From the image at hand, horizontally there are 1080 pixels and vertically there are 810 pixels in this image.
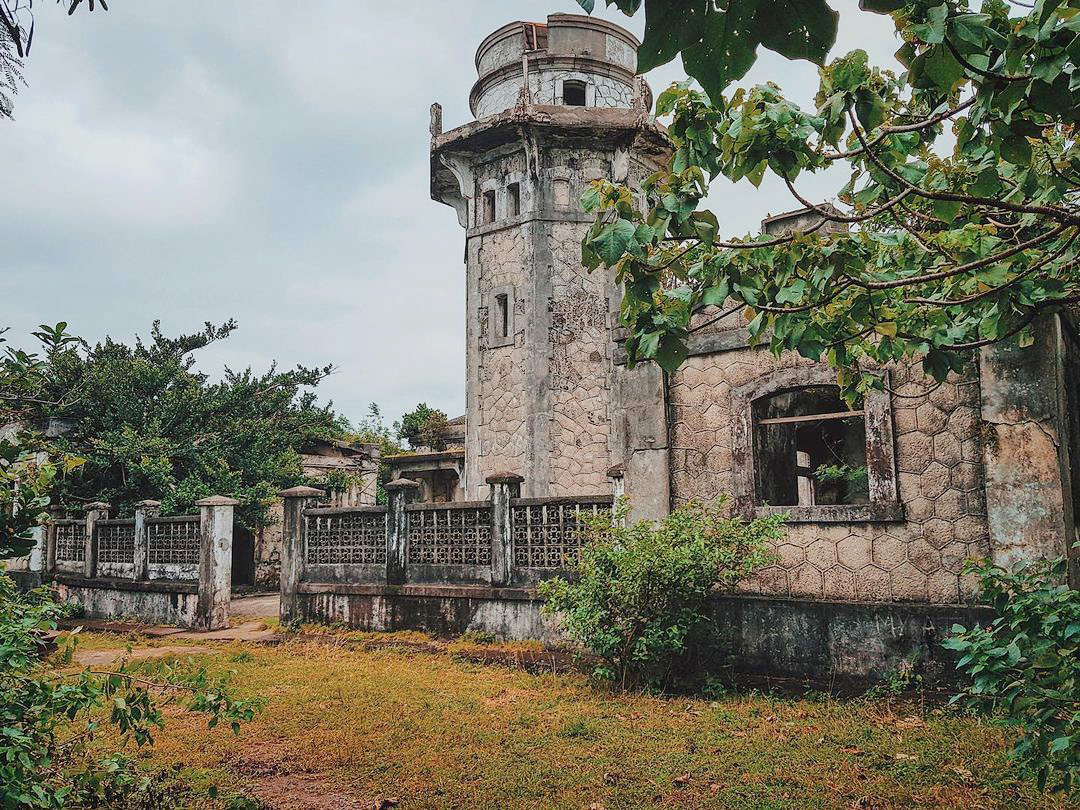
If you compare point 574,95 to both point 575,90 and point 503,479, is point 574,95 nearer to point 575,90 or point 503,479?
point 575,90

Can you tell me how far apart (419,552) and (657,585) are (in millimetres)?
4854

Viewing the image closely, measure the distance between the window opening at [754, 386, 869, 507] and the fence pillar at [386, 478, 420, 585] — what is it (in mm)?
4930

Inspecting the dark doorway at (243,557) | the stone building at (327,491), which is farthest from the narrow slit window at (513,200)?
the dark doorway at (243,557)

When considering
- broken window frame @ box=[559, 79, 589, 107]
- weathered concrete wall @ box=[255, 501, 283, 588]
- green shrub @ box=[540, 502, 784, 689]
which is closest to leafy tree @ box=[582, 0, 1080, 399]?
green shrub @ box=[540, 502, 784, 689]

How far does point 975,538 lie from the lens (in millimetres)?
6312

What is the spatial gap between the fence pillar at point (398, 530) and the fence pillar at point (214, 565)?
3.12m

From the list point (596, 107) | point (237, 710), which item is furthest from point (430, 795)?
point (596, 107)

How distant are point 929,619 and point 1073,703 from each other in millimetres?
3291

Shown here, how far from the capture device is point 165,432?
674 inches

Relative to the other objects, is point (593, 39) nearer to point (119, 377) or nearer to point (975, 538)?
point (119, 377)

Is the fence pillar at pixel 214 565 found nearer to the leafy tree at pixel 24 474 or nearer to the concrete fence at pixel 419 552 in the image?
the concrete fence at pixel 419 552

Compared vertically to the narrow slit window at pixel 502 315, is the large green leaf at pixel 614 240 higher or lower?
lower

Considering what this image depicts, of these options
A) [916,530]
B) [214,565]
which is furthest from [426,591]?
[916,530]

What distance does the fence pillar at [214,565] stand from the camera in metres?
12.2
